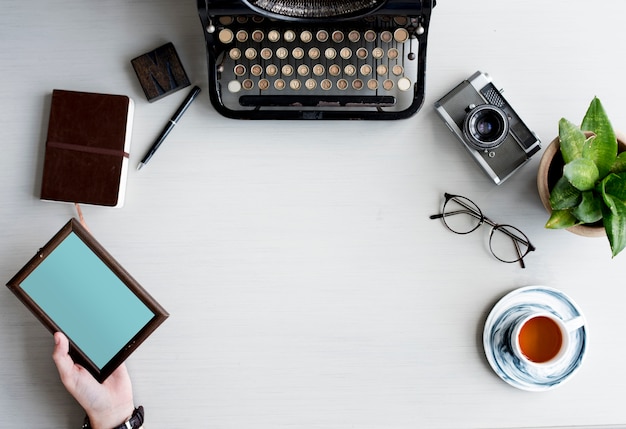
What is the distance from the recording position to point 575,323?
128 centimetres

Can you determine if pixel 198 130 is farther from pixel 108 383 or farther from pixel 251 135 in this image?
pixel 108 383

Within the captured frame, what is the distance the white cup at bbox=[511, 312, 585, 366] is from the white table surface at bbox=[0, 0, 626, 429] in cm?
11

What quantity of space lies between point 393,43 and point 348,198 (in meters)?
0.38

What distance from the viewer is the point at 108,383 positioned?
129cm

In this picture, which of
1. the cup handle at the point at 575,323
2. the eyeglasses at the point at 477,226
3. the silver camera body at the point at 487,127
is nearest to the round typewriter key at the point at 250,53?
the silver camera body at the point at 487,127

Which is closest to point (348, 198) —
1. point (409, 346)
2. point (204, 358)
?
point (409, 346)

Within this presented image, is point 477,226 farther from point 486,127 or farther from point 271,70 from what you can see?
point 271,70

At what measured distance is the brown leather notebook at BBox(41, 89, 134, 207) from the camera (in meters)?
1.30

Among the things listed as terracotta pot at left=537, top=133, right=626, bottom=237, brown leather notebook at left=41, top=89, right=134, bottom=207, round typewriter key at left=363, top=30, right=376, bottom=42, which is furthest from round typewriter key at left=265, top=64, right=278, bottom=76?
terracotta pot at left=537, top=133, right=626, bottom=237

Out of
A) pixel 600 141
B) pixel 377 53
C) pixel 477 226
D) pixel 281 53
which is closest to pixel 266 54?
pixel 281 53

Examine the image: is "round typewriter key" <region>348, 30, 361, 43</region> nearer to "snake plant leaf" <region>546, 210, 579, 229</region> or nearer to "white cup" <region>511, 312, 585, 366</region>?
"snake plant leaf" <region>546, 210, 579, 229</region>

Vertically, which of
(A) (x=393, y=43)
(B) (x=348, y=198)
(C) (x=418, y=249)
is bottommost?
(C) (x=418, y=249)

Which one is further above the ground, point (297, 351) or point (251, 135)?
point (251, 135)

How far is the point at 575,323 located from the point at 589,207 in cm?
32
